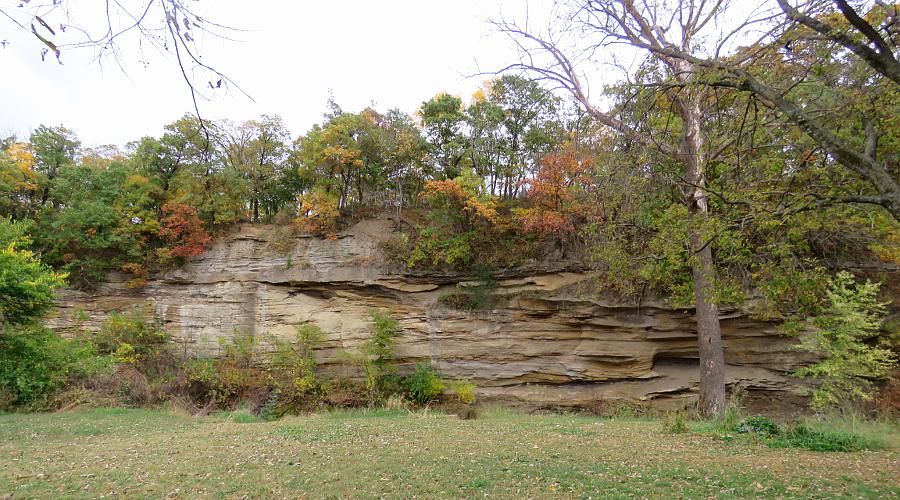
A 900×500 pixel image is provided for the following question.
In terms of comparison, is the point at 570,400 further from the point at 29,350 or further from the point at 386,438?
the point at 29,350

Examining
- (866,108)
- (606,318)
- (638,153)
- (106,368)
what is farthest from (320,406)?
(866,108)

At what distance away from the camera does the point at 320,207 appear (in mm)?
22000

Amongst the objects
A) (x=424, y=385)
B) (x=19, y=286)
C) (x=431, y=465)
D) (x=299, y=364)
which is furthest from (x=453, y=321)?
(x=19, y=286)

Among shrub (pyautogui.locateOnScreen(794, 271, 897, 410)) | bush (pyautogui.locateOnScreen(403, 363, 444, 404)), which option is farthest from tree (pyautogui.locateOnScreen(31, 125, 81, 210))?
shrub (pyautogui.locateOnScreen(794, 271, 897, 410))

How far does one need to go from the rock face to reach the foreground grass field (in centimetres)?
686

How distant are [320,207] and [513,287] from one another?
9.55 m

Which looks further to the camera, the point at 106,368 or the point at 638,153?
the point at 106,368

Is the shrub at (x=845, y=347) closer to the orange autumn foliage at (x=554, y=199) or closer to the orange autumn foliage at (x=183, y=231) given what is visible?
the orange autumn foliage at (x=554, y=199)

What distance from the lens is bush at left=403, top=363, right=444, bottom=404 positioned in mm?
17953

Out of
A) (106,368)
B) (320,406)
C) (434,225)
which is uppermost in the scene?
(434,225)

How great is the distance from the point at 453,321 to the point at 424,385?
2760 mm

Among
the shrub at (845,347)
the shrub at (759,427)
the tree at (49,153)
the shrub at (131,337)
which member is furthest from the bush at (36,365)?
the shrub at (845,347)

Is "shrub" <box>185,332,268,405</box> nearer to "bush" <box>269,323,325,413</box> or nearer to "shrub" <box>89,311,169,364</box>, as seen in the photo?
"bush" <box>269,323,325,413</box>

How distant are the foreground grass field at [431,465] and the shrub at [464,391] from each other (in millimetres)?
6926
